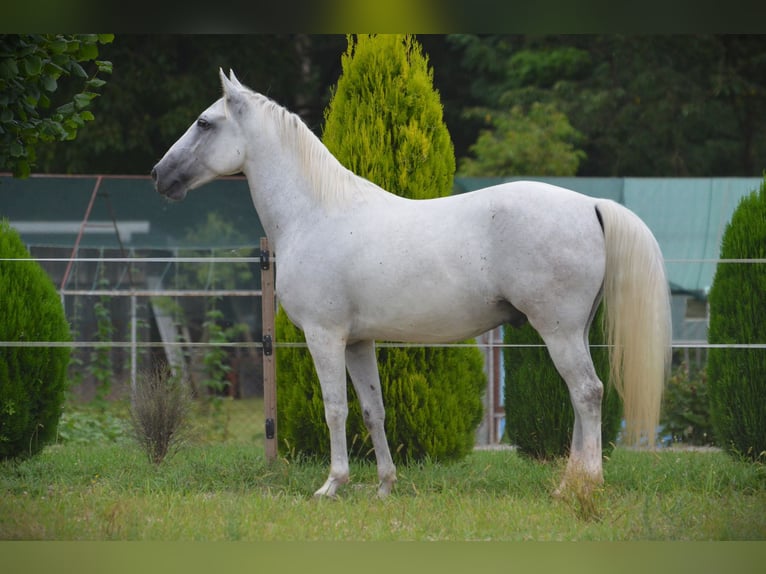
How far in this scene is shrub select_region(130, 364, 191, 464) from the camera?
256 inches

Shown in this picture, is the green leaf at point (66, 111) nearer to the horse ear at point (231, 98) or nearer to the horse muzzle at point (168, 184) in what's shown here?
the horse muzzle at point (168, 184)

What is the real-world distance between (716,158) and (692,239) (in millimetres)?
6133

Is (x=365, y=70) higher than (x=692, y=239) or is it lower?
higher

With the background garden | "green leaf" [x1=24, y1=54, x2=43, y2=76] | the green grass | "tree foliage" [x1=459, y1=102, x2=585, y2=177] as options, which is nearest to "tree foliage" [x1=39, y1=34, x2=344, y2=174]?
"tree foliage" [x1=459, y1=102, x2=585, y2=177]

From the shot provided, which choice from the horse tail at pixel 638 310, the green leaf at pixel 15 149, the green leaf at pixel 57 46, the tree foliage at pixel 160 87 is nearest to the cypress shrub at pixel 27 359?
the green leaf at pixel 15 149

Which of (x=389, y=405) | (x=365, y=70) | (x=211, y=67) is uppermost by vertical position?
(x=211, y=67)

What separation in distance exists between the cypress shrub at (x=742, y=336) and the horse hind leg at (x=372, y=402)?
237 centimetres

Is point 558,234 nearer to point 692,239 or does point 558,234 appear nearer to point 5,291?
point 5,291

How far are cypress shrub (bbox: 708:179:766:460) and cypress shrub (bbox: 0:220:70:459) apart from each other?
14.6 ft

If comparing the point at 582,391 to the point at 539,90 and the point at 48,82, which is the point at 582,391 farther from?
the point at 539,90

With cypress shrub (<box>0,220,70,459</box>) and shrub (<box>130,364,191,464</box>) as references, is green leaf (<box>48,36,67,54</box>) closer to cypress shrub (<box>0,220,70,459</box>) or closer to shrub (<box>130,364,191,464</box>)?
cypress shrub (<box>0,220,70,459</box>)

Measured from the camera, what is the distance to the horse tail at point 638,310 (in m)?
4.84

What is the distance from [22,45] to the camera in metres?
4.24
